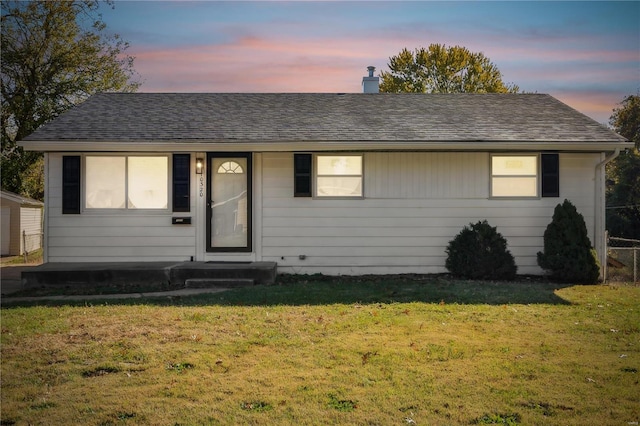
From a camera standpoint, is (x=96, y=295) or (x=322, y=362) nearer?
(x=322, y=362)

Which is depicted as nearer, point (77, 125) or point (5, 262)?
point (77, 125)

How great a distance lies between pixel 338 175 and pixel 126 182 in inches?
173

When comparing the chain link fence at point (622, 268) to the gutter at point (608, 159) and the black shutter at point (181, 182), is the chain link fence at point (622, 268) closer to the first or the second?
the gutter at point (608, 159)

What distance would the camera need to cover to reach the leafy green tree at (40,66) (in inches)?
906

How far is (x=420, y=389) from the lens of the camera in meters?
4.64

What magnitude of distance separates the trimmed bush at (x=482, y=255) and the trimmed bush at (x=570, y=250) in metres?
0.82

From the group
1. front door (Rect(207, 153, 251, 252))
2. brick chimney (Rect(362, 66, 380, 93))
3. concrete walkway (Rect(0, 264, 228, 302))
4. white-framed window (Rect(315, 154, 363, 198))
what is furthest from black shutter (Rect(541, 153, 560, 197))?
concrete walkway (Rect(0, 264, 228, 302))

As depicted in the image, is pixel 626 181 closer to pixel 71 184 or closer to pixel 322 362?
pixel 71 184

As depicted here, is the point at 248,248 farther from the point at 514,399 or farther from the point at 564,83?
the point at 564,83

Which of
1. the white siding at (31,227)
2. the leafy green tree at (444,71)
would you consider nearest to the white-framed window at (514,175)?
the white siding at (31,227)

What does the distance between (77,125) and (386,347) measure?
30.0 ft

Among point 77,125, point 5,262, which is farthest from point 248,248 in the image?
point 5,262

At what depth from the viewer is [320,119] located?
42.1 ft

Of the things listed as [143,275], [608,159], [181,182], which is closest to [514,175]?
[608,159]
